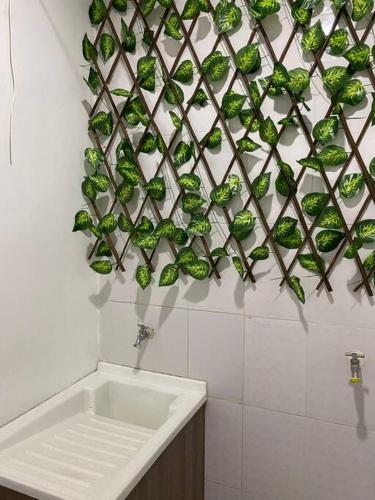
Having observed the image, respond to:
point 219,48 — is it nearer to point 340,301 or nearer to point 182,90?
point 182,90

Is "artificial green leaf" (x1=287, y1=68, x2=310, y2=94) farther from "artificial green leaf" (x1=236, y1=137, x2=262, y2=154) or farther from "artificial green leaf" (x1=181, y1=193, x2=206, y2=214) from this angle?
"artificial green leaf" (x1=181, y1=193, x2=206, y2=214)

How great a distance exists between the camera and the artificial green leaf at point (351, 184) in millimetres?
1165

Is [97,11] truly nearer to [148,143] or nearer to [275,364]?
[148,143]

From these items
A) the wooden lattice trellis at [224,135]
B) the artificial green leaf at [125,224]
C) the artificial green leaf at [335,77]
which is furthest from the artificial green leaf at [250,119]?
the artificial green leaf at [125,224]

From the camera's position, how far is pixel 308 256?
125cm

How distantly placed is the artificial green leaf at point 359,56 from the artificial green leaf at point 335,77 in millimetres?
28

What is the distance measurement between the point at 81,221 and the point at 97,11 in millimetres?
777

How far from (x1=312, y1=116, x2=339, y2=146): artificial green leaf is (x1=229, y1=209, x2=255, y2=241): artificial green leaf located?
1.02ft

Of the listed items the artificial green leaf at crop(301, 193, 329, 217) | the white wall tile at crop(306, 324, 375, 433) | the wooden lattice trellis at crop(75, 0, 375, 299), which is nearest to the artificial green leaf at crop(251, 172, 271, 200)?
the wooden lattice trellis at crop(75, 0, 375, 299)

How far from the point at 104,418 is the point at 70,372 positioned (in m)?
0.21

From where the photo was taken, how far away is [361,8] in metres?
1.12

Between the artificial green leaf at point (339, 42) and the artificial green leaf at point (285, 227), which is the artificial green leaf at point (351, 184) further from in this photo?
the artificial green leaf at point (339, 42)

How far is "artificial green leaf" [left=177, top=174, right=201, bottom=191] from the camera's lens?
1.34 m

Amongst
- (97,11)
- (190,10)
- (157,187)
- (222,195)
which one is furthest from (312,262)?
(97,11)
